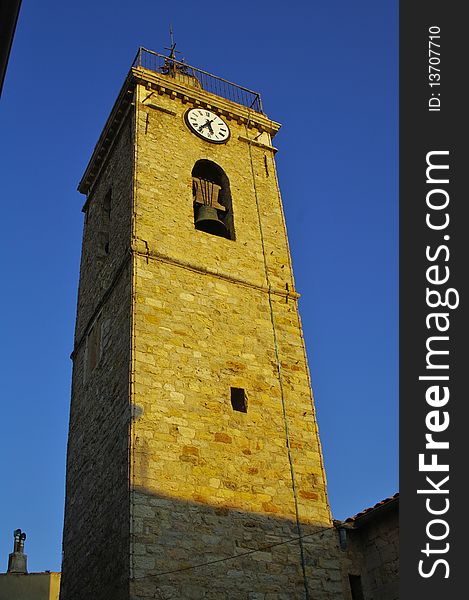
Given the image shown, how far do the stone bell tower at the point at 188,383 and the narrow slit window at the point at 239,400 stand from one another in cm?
4

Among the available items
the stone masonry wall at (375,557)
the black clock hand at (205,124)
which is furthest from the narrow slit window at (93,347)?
the stone masonry wall at (375,557)

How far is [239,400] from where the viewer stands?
11344 millimetres

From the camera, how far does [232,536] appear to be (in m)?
9.81

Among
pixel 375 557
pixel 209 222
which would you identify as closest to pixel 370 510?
pixel 375 557

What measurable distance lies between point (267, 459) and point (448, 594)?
460 cm

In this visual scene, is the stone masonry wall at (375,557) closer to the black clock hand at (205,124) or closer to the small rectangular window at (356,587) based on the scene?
the small rectangular window at (356,587)

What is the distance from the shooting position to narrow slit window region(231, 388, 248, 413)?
1122 cm

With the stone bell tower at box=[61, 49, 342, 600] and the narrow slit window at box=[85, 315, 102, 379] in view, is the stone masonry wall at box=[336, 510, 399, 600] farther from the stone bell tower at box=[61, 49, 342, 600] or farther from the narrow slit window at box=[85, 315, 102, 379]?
the narrow slit window at box=[85, 315, 102, 379]

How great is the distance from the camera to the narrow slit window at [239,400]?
11.2 m

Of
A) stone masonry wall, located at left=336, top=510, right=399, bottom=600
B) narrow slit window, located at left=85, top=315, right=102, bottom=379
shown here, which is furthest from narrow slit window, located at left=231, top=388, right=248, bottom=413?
narrow slit window, located at left=85, top=315, right=102, bottom=379

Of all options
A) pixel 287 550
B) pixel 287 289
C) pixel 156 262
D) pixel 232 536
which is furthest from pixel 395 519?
pixel 156 262

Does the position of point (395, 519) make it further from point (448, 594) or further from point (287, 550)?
point (448, 594)

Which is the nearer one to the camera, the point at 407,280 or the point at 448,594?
the point at 448,594

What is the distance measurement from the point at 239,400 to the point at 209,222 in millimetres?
3974
